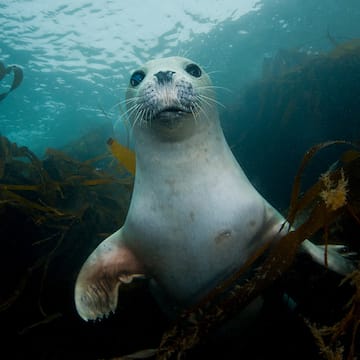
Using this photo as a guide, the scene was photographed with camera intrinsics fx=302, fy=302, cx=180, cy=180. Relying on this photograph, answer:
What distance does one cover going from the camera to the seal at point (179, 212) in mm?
2002

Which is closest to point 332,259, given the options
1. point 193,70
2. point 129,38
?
point 193,70

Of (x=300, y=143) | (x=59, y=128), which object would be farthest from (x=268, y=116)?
(x=59, y=128)

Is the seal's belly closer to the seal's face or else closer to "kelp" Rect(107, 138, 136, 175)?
the seal's face

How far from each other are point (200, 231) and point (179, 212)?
0.19 metres

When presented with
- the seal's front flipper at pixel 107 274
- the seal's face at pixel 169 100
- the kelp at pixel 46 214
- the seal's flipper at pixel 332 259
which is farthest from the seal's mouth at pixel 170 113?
the kelp at pixel 46 214

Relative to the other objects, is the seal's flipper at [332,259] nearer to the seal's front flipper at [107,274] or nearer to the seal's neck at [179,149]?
the seal's neck at [179,149]

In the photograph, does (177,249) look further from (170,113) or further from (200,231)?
(170,113)

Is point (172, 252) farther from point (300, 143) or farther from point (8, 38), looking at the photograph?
point (8, 38)

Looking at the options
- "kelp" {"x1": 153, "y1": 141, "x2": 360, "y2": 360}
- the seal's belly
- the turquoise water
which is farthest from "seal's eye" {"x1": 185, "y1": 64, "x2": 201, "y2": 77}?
the turquoise water

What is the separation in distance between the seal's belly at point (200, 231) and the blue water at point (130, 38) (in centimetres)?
640

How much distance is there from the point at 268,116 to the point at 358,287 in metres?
5.72

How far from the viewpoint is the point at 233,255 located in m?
2.04

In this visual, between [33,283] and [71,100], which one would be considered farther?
[71,100]

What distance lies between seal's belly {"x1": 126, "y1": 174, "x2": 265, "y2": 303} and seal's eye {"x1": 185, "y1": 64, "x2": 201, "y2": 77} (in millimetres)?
917
